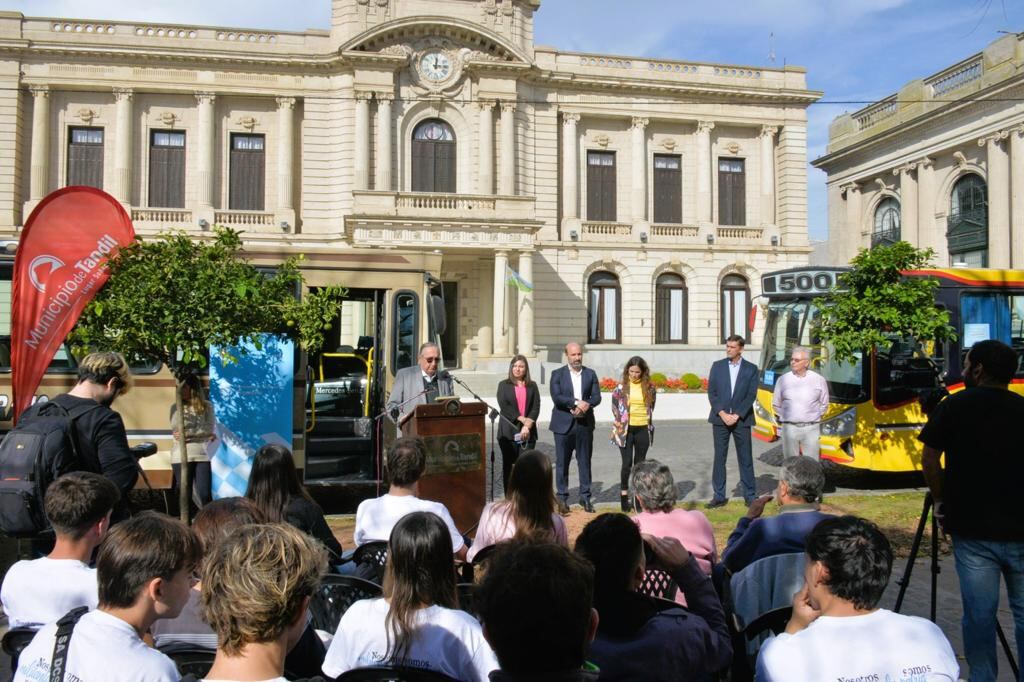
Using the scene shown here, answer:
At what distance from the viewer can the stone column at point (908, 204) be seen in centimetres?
3347

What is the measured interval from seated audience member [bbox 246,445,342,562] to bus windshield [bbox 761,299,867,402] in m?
8.93

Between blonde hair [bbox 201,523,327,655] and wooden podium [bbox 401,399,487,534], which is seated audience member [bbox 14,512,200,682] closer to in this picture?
blonde hair [bbox 201,523,327,655]

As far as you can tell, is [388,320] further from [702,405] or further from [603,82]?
[603,82]

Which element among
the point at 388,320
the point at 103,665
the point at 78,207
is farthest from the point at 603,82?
the point at 103,665

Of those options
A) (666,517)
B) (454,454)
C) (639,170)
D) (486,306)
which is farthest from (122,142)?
Answer: (666,517)

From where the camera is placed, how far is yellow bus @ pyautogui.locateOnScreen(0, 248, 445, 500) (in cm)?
Answer: 952

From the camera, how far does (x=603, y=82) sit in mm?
32812

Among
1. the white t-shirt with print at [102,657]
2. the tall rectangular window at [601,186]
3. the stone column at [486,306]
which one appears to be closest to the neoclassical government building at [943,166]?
the tall rectangular window at [601,186]

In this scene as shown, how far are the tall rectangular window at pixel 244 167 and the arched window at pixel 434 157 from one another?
6366 mm

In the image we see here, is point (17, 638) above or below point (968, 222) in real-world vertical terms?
below

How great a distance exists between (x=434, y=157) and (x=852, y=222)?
2093 cm

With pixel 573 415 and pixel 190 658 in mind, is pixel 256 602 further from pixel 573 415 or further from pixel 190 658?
pixel 573 415

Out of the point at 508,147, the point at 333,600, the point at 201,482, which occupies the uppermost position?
the point at 508,147

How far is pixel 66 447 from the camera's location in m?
4.75
